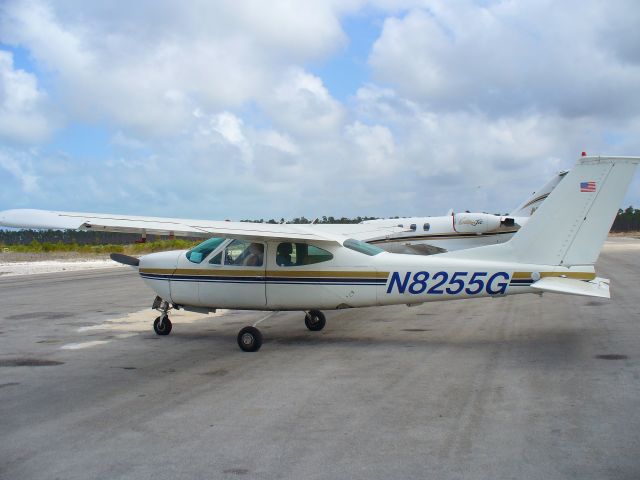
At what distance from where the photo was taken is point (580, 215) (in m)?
9.52

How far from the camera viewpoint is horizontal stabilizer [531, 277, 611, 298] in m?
9.03

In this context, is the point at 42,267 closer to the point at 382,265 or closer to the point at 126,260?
the point at 126,260

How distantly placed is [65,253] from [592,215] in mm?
57405

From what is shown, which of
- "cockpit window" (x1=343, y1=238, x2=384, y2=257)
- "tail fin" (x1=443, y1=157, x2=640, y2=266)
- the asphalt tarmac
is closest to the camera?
the asphalt tarmac

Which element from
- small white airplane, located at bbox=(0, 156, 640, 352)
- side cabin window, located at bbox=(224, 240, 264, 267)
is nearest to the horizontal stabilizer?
small white airplane, located at bbox=(0, 156, 640, 352)

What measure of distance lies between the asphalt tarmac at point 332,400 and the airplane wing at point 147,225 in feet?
6.37

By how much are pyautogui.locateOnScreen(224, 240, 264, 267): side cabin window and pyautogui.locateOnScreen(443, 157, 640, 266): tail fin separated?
14.1 feet

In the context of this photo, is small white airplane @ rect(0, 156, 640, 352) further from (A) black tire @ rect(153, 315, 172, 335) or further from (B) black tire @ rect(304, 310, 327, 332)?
(B) black tire @ rect(304, 310, 327, 332)

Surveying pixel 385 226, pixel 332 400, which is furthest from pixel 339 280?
pixel 385 226

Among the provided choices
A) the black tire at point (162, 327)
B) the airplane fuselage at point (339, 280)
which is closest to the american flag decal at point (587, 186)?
the airplane fuselage at point (339, 280)

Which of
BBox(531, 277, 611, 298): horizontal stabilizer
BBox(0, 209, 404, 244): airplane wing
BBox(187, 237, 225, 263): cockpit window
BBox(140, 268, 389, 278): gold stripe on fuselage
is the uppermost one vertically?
BBox(0, 209, 404, 244): airplane wing

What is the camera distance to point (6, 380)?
810 centimetres

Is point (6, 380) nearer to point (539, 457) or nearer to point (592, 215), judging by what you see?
point (539, 457)

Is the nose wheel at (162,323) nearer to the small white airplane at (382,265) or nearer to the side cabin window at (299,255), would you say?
the small white airplane at (382,265)
